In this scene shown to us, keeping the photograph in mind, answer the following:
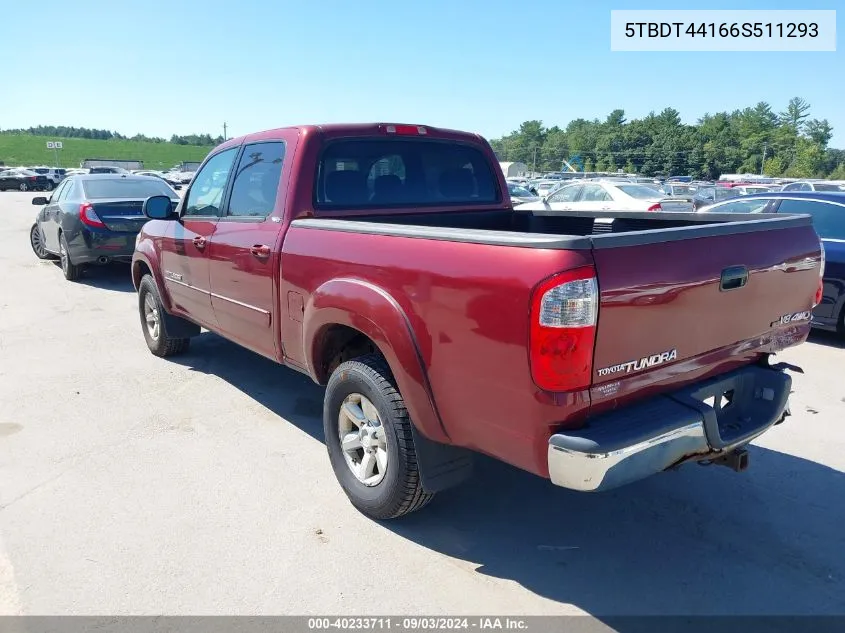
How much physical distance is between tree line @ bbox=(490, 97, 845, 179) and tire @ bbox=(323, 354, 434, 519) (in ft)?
288

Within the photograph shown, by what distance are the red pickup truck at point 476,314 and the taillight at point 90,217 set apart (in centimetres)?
585

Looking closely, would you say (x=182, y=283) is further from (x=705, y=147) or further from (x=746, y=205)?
(x=705, y=147)

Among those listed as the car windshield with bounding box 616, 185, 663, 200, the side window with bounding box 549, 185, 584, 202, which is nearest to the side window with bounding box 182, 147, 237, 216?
the car windshield with bounding box 616, 185, 663, 200

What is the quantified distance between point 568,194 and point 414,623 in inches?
541

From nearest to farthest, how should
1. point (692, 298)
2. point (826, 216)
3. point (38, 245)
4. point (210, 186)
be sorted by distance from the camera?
1. point (692, 298)
2. point (210, 186)
3. point (826, 216)
4. point (38, 245)

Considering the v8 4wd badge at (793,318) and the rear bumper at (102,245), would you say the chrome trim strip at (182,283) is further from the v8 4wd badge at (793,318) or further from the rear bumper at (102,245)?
the rear bumper at (102,245)

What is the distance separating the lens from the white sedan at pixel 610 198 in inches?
518

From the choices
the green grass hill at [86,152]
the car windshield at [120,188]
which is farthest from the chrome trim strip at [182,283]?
the green grass hill at [86,152]

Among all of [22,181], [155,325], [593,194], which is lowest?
[155,325]

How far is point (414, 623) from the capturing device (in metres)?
2.69

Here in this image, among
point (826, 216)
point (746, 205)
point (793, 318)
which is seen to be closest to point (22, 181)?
point (746, 205)

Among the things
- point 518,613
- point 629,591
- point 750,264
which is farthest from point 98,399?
point 750,264

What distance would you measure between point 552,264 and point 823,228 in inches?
254

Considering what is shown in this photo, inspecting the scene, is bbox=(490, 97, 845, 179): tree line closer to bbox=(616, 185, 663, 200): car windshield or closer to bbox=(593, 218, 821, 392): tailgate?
bbox=(616, 185, 663, 200): car windshield
